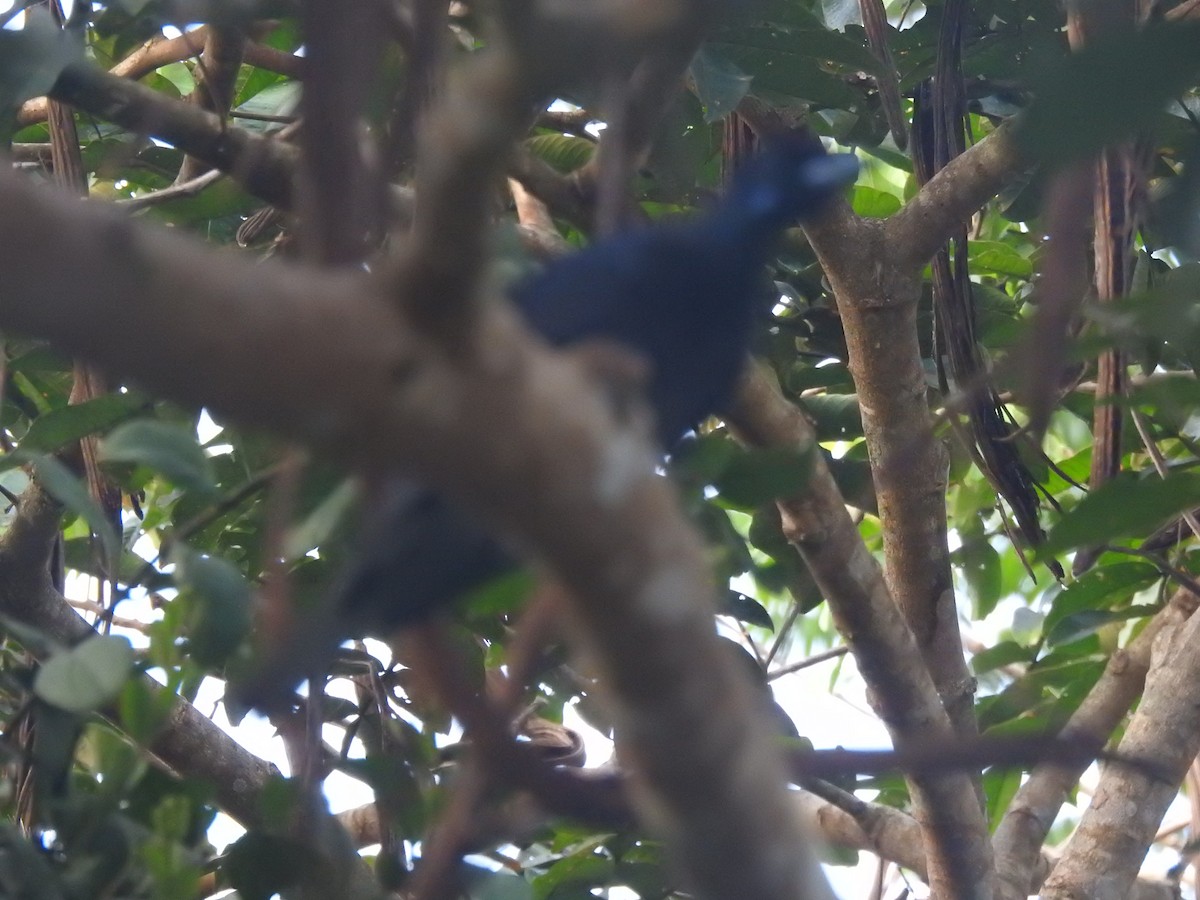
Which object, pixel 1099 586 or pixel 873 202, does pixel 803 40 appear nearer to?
pixel 873 202

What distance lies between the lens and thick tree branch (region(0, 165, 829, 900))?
1.86 feet

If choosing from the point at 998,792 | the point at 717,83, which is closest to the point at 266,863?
the point at 717,83

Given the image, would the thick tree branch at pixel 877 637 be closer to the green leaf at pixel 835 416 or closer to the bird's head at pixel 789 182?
the bird's head at pixel 789 182

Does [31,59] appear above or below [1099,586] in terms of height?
above

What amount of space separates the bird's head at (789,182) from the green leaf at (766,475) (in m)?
0.78

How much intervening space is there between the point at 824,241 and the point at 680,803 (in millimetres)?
1719

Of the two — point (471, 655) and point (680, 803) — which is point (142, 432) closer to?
point (680, 803)

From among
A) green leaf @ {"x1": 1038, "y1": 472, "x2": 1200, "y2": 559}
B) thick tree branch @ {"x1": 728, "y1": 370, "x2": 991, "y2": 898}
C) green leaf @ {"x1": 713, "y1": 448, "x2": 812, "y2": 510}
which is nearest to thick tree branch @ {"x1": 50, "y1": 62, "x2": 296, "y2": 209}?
thick tree branch @ {"x1": 728, "y1": 370, "x2": 991, "y2": 898}

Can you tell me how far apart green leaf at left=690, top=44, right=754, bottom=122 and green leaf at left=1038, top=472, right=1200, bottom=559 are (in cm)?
91

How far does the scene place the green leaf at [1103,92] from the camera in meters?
0.77

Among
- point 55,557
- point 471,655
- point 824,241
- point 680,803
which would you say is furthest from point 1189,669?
point 55,557

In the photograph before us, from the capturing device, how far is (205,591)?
1222 millimetres

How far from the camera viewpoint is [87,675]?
3.87 feet

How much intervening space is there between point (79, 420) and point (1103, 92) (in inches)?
54.9
